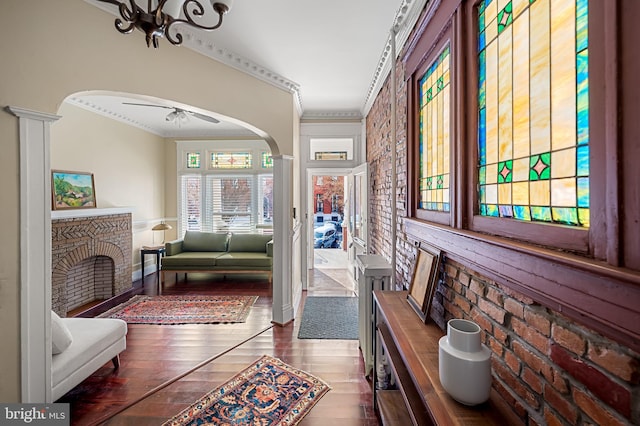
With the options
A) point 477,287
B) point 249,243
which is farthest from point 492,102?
point 249,243

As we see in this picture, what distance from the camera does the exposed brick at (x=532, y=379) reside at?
74cm

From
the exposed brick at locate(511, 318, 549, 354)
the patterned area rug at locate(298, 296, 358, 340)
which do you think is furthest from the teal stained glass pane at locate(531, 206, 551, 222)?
the patterned area rug at locate(298, 296, 358, 340)

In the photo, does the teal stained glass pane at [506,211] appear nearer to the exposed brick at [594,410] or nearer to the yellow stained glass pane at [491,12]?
the exposed brick at [594,410]

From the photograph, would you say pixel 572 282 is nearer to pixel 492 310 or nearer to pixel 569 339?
pixel 569 339

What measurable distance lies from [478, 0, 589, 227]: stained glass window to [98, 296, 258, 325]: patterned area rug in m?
3.21

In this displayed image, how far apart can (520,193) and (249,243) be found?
4.84m

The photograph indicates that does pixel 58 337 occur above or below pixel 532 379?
below

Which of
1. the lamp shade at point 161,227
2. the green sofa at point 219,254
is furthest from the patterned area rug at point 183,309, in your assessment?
the lamp shade at point 161,227

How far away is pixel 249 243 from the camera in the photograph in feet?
17.2

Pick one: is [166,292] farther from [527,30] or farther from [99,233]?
[527,30]

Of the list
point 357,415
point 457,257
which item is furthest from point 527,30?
point 357,415

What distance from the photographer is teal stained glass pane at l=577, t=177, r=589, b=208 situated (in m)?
0.65

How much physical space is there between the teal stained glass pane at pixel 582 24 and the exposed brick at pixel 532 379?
0.86m

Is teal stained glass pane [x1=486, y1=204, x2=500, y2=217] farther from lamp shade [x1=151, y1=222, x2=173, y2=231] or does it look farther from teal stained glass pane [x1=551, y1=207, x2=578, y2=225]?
lamp shade [x1=151, y1=222, x2=173, y2=231]
